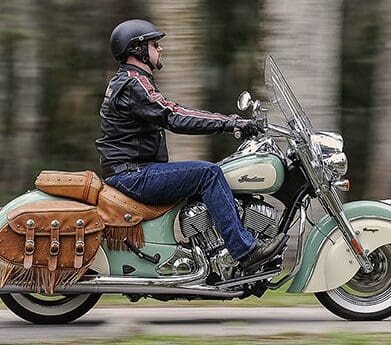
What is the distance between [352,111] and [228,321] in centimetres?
844

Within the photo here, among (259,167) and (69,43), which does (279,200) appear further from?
(69,43)

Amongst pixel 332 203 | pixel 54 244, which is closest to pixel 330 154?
pixel 332 203

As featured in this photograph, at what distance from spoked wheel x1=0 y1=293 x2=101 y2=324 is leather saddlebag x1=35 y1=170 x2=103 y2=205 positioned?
695mm

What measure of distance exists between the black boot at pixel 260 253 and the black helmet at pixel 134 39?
1.36 meters

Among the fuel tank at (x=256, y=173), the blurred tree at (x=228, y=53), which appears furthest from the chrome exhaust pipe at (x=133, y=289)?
the blurred tree at (x=228, y=53)

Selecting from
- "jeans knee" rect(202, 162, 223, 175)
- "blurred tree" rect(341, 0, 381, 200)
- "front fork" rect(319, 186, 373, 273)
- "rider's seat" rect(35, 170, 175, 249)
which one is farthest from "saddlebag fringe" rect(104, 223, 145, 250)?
"blurred tree" rect(341, 0, 381, 200)

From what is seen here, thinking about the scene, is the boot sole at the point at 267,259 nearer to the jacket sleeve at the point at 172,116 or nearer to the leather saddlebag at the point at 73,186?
the jacket sleeve at the point at 172,116

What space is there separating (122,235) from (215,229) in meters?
0.58

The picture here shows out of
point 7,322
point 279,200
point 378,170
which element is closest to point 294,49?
point 378,170

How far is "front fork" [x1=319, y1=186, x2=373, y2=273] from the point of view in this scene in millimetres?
7594

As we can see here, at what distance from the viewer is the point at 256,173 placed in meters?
7.50

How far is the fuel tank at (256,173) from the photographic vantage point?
24.6ft

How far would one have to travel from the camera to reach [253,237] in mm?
7527

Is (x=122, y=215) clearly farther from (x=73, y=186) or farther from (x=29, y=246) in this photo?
(x=29, y=246)
